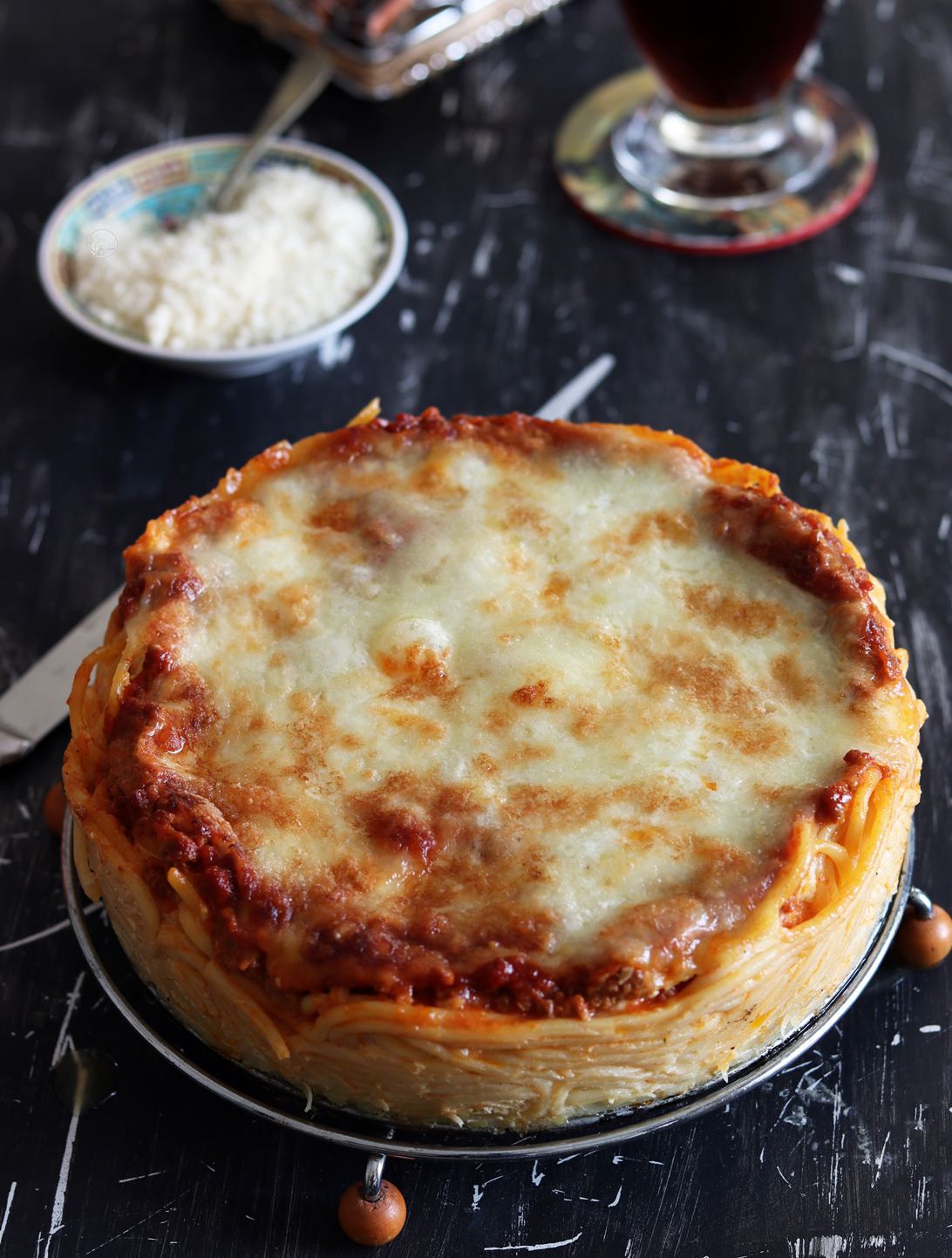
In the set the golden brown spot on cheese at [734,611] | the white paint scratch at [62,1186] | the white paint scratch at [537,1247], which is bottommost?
the white paint scratch at [62,1186]

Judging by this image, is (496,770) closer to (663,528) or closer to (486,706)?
(486,706)

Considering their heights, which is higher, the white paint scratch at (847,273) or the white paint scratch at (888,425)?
the white paint scratch at (847,273)

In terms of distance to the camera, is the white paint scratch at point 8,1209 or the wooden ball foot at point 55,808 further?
the wooden ball foot at point 55,808

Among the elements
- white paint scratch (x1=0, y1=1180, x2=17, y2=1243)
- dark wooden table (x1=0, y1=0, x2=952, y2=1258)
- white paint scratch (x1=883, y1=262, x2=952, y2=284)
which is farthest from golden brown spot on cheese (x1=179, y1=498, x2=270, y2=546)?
white paint scratch (x1=883, y1=262, x2=952, y2=284)

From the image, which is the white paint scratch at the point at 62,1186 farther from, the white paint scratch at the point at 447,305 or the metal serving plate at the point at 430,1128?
the white paint scratch at the point at 447,305

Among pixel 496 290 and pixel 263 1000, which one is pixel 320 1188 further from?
pixel 496 290

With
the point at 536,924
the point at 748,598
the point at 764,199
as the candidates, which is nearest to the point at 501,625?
the point at 748,598

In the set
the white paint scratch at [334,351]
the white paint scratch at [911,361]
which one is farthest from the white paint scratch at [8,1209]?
the white paint scratch at [911,361]
